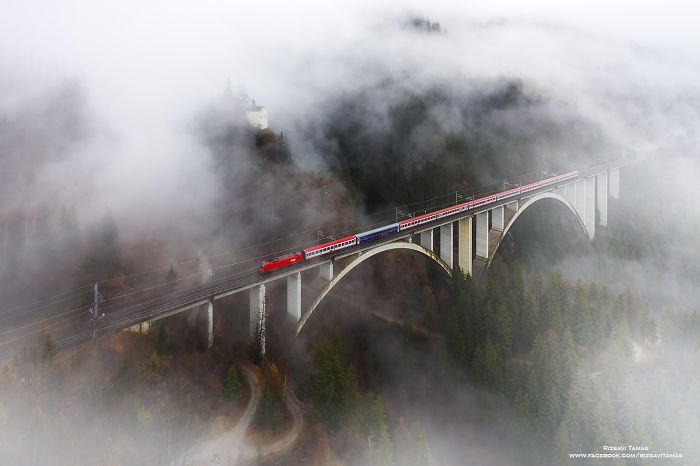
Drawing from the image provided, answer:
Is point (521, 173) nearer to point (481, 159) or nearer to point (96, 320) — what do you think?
point (481, 159)

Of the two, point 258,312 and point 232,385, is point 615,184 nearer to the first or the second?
point 258,312

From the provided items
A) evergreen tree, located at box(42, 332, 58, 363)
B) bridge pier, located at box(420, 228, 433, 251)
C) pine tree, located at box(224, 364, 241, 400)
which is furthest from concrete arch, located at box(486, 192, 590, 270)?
evergreen tree, located at box(42, 332, 58, 363)

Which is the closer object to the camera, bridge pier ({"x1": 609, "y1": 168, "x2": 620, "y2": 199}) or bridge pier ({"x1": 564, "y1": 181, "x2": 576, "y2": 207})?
bridge pier ({"x1": 564, "y1": 181, "x2": 576, "y2": 207})

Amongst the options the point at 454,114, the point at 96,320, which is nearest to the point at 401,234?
the point at 96,320

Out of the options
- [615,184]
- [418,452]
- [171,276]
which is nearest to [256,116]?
[171,276]

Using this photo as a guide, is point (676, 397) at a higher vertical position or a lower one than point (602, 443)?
higher

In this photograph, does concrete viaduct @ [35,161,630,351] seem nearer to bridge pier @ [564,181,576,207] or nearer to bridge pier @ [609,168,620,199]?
bridge pier @ [564,181,576,207]

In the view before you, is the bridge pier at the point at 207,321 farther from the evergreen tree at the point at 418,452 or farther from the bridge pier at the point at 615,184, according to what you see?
the bridge pier at the point at 615,184
